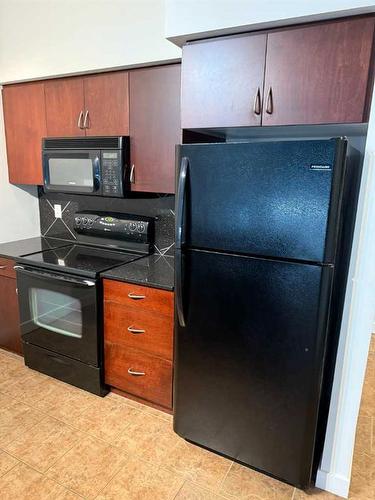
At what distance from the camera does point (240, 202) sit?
59.2 inches

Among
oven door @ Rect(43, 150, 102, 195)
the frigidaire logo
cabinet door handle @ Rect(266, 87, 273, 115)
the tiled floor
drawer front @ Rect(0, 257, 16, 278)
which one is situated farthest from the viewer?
drawer front @ Rect(0, 257, 16, 278)

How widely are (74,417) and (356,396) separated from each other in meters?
1.64

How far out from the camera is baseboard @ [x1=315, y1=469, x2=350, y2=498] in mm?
1670

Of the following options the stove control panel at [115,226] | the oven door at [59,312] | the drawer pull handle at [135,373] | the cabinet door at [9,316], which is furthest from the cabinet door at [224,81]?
the cabinet door at [9,316]

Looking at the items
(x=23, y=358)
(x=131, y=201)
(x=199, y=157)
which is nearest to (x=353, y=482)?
(x=199, y=157)

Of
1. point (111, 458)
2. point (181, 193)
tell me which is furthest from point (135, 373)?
point (181, 193)

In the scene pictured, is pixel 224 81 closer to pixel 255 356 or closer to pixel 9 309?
pixel 255 356

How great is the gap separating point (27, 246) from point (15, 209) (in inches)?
16.2

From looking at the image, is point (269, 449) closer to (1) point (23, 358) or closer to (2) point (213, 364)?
(2) point (213, 364)

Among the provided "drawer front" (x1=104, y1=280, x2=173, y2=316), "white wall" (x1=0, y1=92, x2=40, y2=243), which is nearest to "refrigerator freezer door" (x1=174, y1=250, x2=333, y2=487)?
"drawer front" (x1=104, y1=280, x2=173, y2=316)

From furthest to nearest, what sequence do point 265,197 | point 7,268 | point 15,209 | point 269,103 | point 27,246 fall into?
point 15,209 → point 27,246 → point 7,268 → point 269,103 → point 265,197

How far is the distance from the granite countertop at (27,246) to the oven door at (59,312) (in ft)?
0.60

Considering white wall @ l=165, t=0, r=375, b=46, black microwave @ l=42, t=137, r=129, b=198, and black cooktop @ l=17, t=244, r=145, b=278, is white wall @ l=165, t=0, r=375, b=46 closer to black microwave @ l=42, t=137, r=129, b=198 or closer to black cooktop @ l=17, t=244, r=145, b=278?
black microwave @ l=42, t=137, r=129, b=198

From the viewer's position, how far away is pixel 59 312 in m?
2.37
